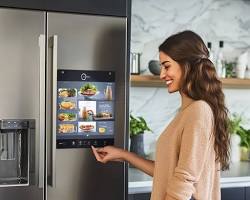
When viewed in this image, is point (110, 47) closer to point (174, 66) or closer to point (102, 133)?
point (102, 133)

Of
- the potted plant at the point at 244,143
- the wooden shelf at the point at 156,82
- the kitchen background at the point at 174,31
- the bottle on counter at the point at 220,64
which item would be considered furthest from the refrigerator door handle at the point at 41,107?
the potted plant at the point at 244,143

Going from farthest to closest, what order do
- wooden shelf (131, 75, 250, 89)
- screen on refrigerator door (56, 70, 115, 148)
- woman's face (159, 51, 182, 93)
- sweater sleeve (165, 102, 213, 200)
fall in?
wooden shelf (131, 75, 250, 89), screen on refrigerator door (56, 70, 115, 148), woman's face (159, 51, 182, 93), sweater sleeve (165, 102, 213, 200)

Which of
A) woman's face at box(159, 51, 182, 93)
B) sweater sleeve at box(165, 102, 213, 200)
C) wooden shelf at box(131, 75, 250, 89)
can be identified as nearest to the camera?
sweater sleeve at box(165, 102, 213, 200)

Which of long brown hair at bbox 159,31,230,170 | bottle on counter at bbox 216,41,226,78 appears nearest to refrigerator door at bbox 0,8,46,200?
long brown hair at bbox 159,31,230,170

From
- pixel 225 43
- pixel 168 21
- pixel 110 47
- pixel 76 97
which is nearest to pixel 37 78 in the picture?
pixel 76 97

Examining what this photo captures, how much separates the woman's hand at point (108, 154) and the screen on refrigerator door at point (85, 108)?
5 centimetres

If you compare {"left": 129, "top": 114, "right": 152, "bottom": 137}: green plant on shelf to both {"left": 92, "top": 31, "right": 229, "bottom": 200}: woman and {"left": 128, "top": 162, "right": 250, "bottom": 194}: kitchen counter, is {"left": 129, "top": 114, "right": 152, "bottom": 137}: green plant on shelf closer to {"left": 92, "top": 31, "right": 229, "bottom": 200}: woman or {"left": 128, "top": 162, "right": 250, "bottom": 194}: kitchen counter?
A: {"left": 128, "top": 162, "right": 250, "bottom": 194}: kitchen counter

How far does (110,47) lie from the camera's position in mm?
2189

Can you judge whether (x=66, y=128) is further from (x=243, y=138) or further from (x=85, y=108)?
(x=243, y=138)

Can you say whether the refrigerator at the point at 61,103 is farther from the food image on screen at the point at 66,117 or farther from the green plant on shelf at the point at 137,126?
the green plant on shelf at the point at 137,126

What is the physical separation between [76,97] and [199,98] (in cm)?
70

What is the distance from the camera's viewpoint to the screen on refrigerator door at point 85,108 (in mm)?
2100

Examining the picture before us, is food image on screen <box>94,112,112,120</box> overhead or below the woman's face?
below

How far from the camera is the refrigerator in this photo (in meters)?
2.02
